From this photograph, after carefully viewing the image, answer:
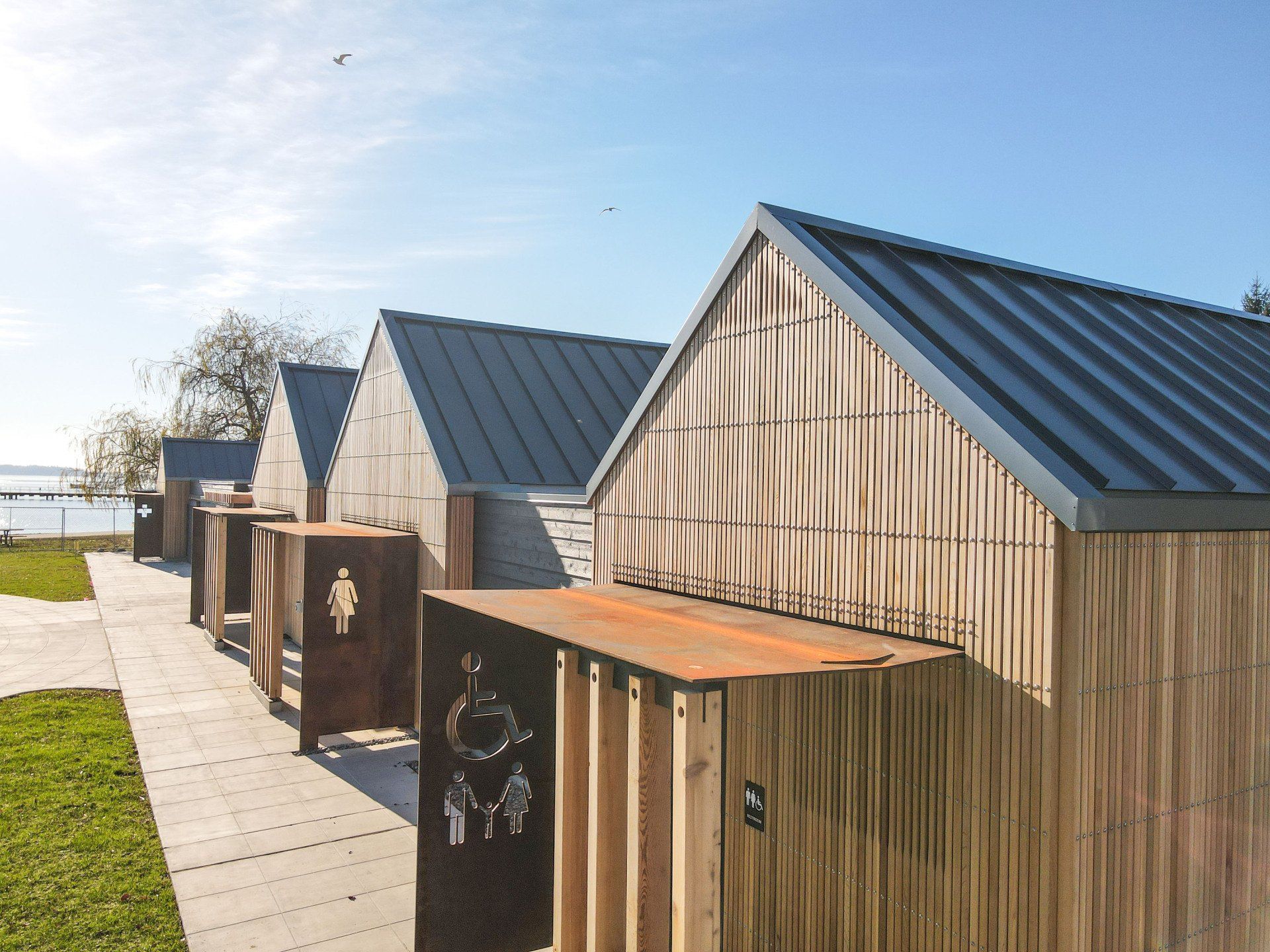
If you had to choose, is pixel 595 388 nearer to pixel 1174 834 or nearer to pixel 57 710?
pixel 57 710

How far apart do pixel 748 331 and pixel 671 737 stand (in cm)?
300

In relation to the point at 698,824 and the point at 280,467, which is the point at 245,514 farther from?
the point at 698,824

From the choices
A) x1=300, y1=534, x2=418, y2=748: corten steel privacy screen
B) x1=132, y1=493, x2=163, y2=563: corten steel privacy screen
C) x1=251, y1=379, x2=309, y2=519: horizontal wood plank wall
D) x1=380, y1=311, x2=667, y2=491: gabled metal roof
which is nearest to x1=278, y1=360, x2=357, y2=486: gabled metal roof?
x1=251, y1=379, x2=309, y2=519: horizontal wood plank wall

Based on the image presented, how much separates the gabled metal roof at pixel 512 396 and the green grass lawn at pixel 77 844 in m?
5.26

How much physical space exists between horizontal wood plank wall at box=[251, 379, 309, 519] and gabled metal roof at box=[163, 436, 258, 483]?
11115 millimetres

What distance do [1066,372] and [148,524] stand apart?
35223 mm

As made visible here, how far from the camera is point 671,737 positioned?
17.9 ft

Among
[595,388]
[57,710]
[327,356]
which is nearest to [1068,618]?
[595,388]

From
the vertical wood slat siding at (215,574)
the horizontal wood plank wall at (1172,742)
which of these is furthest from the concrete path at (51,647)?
the horizontal wood plank wall at (1172,742)

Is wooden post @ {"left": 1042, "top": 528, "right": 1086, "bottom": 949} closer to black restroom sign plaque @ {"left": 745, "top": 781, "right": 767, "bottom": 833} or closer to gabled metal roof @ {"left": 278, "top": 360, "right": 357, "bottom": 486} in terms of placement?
black restroom sign plaque @ {"left": 745, "top": 781, "right": 767, "bottom": 833}

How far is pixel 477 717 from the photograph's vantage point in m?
6.78

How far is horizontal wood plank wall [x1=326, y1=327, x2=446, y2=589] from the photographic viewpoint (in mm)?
12578

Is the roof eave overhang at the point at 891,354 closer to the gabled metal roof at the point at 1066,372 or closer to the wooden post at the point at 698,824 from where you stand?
the gabled metal roof at the point at 1066,372

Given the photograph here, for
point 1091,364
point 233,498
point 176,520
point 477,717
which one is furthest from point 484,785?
point 176,520
